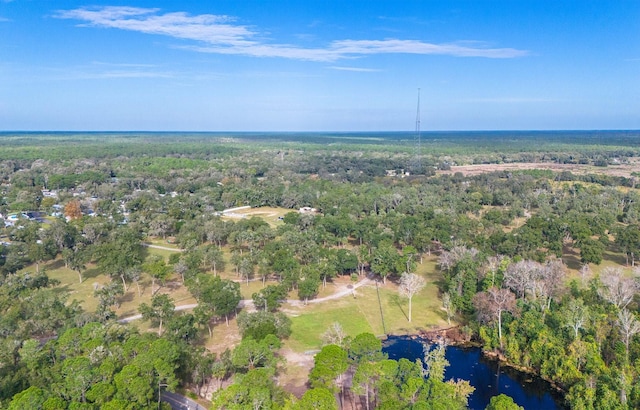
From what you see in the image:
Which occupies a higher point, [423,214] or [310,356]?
[423,214]

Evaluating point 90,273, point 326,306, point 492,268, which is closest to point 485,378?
point 492,268

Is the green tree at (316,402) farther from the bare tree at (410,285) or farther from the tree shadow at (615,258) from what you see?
the tree shadow at (615,258)

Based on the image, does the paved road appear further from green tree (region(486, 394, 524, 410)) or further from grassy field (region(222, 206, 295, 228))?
grassy field (region(222, 206, 295, 228))

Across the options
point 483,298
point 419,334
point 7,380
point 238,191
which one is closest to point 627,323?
point 483,298

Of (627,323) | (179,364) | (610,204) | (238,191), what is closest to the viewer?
(179,364)

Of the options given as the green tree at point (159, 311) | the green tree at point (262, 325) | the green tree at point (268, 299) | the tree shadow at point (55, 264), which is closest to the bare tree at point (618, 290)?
the green tree at point (262, 325)

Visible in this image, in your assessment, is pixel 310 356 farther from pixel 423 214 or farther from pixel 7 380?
pixel 423 214

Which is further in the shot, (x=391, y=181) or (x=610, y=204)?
(x=391, y=181)

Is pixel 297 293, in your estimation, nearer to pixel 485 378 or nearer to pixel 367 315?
pixel 367 315
